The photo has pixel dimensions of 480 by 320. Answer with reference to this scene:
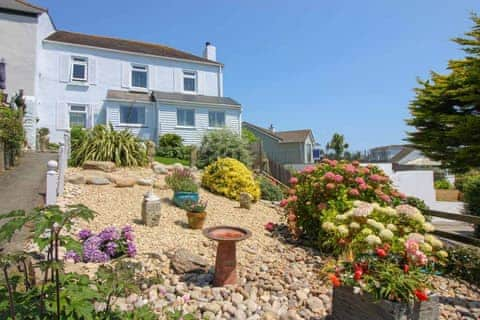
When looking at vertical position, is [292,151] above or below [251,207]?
above

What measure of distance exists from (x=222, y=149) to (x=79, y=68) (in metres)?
9.88

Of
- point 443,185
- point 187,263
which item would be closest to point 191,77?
point 443,185

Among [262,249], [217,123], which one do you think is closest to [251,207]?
[262,249]

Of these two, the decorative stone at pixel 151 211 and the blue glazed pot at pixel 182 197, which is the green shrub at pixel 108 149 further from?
the decorative stone at pixel 151 211

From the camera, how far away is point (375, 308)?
2514mm

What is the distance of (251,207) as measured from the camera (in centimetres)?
778

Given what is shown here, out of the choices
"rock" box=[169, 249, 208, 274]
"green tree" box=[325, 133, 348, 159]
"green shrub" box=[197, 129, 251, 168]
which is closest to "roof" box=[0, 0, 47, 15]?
"green shrub" box=[197, 129, 251, 168]

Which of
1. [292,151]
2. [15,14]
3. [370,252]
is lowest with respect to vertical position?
[370,252]

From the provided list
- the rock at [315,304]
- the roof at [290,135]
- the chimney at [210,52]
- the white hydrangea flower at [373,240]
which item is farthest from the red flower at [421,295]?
the roof at [290,135]

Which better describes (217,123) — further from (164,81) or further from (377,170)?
(377,170)

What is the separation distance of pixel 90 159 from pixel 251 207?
5.37 m

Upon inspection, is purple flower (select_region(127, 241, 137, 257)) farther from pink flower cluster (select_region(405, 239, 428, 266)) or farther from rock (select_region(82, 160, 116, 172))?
rock (select_region(82, 160, 116, 172))

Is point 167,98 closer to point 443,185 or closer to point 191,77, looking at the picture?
point 191,77

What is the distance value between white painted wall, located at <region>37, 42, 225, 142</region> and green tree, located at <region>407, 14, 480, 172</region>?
13.1 meters
